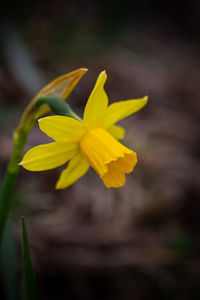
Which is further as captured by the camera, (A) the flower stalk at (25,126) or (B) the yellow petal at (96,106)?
(A) the flower stalk at (25,126)

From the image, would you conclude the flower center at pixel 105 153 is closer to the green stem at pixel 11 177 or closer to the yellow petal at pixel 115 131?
the yellow petal at pixel 115 131

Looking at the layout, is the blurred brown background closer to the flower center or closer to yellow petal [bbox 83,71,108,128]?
the flower center

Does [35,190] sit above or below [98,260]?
above

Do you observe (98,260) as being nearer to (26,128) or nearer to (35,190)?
(35,190)

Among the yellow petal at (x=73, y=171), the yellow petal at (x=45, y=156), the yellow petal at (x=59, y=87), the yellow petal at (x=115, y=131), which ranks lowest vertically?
the yellow petal at (x=73, y=171)

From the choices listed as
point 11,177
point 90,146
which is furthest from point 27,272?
point 90,146

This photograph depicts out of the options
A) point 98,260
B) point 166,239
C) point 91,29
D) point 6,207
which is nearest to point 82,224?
point 98,260

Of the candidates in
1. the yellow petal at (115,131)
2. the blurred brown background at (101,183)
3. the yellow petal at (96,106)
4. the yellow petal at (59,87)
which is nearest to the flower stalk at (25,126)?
the yellow petal at (59,87)
